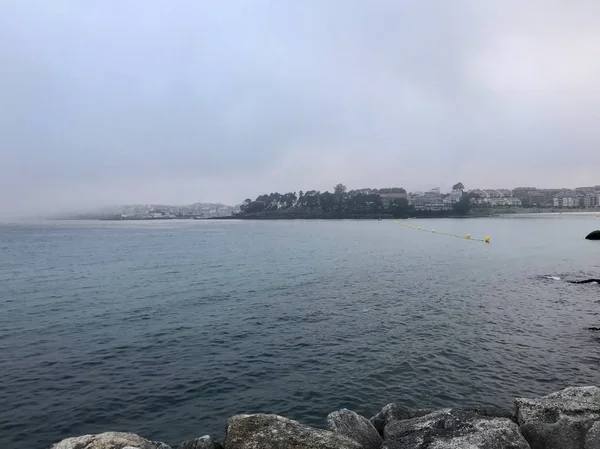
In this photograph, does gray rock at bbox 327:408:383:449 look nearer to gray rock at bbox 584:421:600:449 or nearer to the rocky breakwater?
the rocky breakwater

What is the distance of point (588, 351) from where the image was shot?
19.2 metres

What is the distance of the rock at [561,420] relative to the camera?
26.2 feet

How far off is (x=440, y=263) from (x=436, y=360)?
35.1m

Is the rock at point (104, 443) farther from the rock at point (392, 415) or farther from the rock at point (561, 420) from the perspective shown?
the rock at point (561, 420)

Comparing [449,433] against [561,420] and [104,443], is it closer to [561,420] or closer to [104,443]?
[561,420]

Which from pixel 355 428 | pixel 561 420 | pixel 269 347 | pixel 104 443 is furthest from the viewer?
pixel 269 347

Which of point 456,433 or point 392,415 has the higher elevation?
point 456,433

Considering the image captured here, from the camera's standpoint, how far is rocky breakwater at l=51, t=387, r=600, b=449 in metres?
7.50

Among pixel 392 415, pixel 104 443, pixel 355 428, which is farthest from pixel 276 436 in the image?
pixel 392 415

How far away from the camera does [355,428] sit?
9594 mm

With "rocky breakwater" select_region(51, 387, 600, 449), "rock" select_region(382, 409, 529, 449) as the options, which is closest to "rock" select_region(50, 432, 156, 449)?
"rocky breakwater" select_region(51, 387, 600, 449)

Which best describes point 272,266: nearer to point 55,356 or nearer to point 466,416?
point 55,356

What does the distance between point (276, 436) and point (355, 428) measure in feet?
8.56

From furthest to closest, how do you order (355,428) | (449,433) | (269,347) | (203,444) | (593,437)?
1. (269,347)
2. (355,428)
3. (203,444)
4. (449,433)
5. (593,437)
